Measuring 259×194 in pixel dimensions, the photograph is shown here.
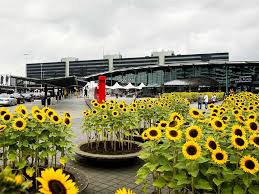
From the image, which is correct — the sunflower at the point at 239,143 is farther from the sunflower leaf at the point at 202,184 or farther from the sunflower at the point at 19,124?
the sunflower at the point at 19,124

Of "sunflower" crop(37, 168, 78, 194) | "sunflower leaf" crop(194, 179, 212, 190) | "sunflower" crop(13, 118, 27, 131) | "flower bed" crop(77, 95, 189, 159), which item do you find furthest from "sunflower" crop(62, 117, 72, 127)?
"sunflower" crop(37, 168, 78, 194)

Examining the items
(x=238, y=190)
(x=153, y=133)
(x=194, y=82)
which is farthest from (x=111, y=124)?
(x=194, y=82)

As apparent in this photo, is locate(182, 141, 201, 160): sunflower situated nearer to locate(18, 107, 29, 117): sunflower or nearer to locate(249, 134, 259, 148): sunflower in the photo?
locate(249, 134, 259, 148): sunflower

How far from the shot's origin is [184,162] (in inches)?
140

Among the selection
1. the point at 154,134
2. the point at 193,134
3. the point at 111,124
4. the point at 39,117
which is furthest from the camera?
the point at 111,124

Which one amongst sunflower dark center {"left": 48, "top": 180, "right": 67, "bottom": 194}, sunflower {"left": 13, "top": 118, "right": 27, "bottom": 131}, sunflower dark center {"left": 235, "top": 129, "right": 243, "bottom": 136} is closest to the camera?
sunflower dark center {"left": 48, "top": 180, "right": 67, "bottom": 194}

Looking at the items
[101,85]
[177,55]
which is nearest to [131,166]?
[101,85]

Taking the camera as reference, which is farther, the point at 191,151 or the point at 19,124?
the point at 19,124

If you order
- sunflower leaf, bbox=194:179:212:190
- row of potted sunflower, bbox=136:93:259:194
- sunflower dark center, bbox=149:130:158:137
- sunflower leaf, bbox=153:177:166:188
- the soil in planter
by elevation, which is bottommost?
the soil in planter

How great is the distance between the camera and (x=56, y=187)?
5.77ft

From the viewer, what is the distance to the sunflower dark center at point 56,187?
174 cm

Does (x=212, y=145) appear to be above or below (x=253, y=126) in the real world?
below

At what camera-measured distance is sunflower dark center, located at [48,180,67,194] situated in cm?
174

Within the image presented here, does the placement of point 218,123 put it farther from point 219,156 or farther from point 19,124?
point 19,124
